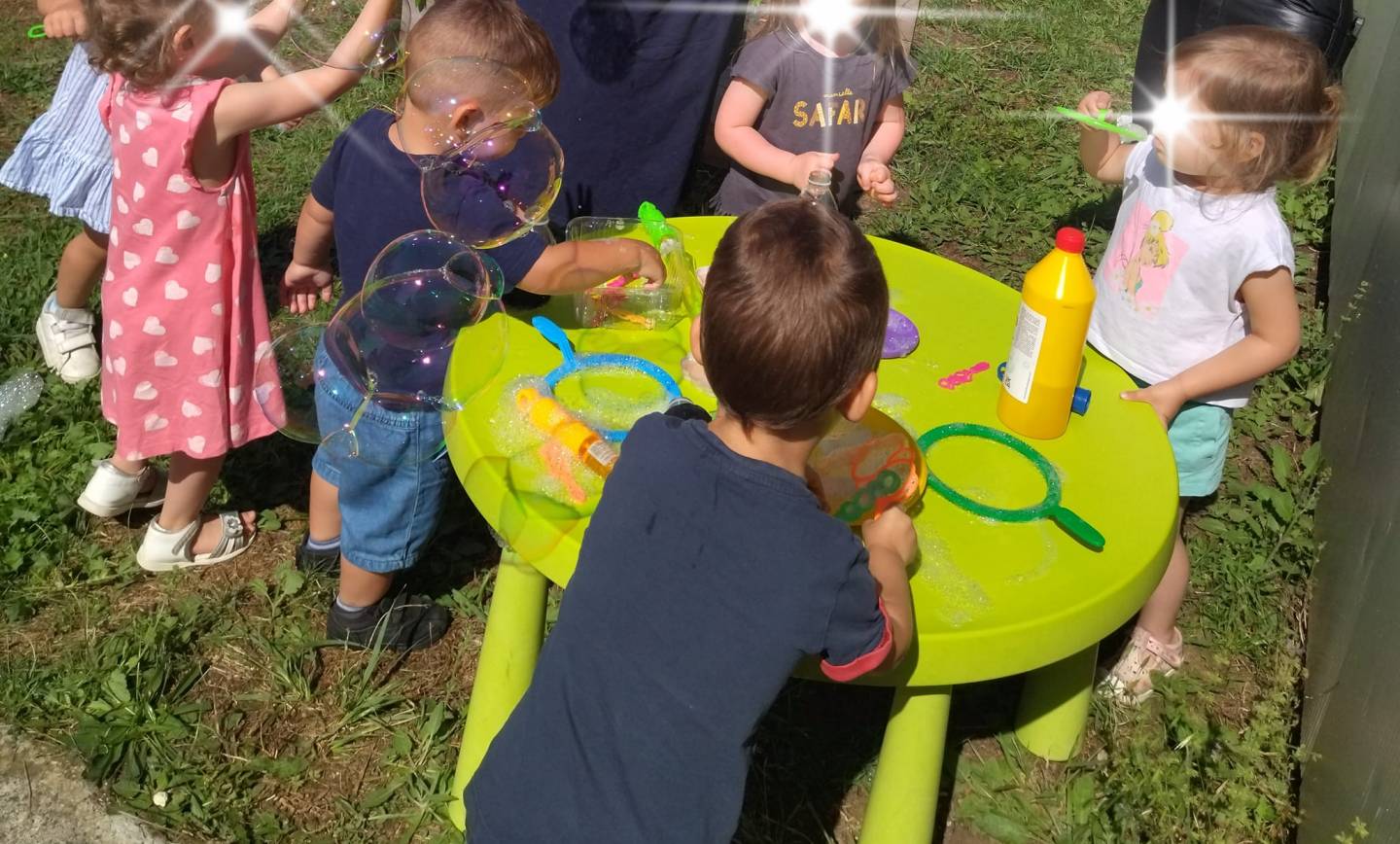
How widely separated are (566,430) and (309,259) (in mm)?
1285

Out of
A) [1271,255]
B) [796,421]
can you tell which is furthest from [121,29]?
[1271,255]

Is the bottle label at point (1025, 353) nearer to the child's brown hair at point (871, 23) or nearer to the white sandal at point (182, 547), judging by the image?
the child's brown hair at point (871, 23)

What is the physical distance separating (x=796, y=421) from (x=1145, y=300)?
4.55ft

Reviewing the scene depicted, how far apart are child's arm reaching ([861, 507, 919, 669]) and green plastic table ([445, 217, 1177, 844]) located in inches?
3.2

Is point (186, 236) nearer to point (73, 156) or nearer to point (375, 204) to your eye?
point (375, 204)

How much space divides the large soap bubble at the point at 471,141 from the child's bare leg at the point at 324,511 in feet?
2.92

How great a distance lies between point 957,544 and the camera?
6.71 feet

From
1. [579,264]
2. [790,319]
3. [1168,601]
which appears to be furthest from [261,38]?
[1168,601]

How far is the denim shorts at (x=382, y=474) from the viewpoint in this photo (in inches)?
101

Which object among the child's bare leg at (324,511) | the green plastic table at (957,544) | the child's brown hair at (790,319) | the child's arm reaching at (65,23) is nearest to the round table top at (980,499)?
the green plastic table at (957,544)

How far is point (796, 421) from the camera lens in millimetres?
1695

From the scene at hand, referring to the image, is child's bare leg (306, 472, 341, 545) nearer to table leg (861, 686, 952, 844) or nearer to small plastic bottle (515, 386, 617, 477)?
small plastic bottle (515, 386, 617, 477)

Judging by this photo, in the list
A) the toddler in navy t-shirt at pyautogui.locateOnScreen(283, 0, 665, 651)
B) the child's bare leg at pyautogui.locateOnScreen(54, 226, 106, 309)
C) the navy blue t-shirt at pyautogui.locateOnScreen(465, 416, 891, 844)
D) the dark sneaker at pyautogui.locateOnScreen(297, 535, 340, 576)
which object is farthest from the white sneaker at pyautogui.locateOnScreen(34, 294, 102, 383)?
the navy blue t-shirt at pyautogui.locateOnScreen(465, 416, 891, 844)

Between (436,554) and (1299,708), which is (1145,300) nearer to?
(1299,708)
